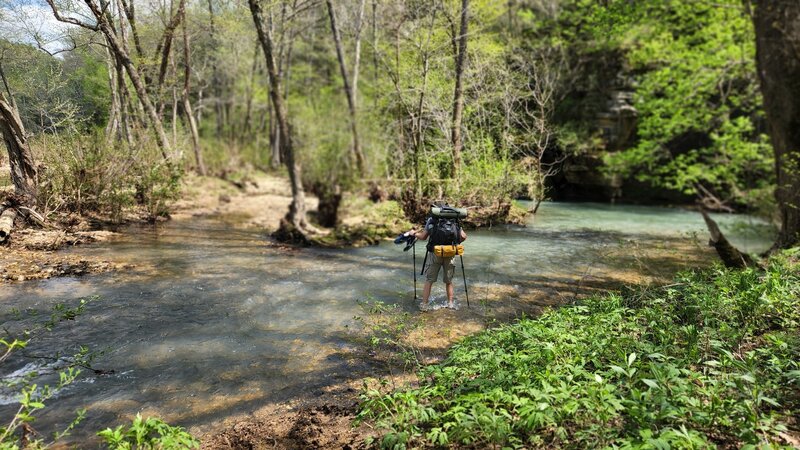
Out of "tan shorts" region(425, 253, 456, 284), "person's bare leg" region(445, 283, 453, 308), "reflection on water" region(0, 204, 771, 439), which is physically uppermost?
"tan shorts" region(425, 253, 456, 284)

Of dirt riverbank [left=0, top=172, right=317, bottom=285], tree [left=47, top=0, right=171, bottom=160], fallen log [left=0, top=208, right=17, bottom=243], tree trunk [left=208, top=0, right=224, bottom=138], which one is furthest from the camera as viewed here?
tree trunk [left=208, top=0, right=224, bottom=138]

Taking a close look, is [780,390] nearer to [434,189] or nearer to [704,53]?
[434,189]

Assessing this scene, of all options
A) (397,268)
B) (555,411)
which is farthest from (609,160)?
(555,411)

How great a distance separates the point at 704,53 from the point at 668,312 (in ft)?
46.1

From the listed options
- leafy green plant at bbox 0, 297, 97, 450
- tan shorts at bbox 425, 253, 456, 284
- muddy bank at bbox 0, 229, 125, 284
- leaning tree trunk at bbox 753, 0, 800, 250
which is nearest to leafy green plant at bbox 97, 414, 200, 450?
leafy green plant at bbox 0, 297, 97, 450

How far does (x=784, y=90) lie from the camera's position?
8875mm

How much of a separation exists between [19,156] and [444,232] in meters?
9.96

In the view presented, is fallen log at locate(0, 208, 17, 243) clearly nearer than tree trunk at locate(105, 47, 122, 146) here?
Yes

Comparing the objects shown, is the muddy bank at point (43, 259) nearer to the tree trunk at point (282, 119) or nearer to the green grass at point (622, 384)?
the tree trunk at point (282, 119)

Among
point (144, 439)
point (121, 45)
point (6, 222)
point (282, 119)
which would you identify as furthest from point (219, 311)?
point (121, 45)

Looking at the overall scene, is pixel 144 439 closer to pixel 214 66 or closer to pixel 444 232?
pixel 444 232

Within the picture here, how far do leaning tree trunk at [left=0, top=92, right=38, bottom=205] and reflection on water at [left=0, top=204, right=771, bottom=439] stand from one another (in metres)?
1.98

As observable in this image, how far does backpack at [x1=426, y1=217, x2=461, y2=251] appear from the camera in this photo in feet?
23.5

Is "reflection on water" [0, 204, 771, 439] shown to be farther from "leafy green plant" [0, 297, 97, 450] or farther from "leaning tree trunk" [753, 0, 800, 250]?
"leaning tree trunk" [753, 0, 800, 250]
